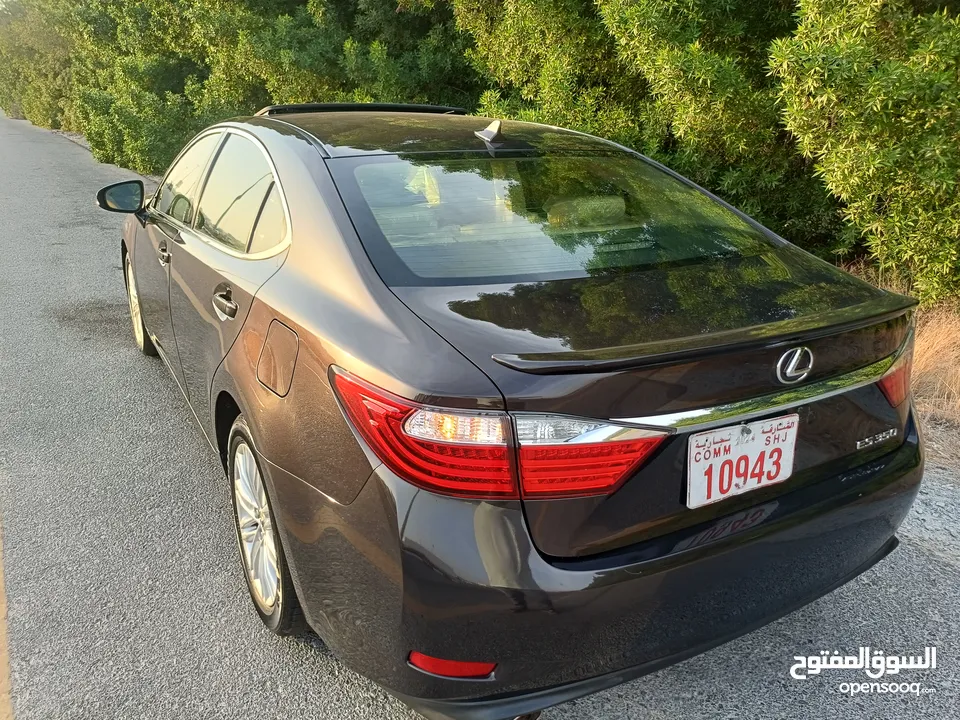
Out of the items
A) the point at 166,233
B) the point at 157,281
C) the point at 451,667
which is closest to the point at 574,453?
the point at 451,667

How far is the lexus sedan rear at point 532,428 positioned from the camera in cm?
162

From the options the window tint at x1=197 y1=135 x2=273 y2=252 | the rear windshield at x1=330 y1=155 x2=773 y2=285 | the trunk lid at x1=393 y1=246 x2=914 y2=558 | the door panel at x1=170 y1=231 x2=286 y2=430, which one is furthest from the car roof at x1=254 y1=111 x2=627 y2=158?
the trunk lid at x1=393 y1=246 x2=914 y2=558

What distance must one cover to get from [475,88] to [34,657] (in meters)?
8.61

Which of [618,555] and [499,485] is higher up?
[499,485]

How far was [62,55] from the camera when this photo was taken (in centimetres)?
3014

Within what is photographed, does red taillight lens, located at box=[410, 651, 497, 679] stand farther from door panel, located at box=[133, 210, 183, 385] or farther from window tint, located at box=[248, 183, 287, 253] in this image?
door panel, located at box=[133, 210, 183, 385]

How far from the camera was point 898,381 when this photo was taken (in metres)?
2.12

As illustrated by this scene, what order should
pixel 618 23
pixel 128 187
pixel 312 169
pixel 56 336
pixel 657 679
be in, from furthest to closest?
1. pixel 56 336
2. pixel 618 23
3. pixel 128 187
4. pixel 312 169
5. pixel 657 679

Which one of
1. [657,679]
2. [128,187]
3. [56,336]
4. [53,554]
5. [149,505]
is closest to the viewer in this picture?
[657,679]

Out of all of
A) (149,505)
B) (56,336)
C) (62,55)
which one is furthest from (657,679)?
(62,55)

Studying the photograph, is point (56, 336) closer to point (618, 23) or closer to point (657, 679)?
point (618, 23)

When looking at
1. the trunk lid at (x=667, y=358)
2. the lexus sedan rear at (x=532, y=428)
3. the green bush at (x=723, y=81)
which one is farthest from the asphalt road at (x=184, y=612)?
the green bush at (x=723, y=81)

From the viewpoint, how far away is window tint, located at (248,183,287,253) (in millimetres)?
2435

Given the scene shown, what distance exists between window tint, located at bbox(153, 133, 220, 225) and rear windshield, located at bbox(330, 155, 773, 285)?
1.28m
